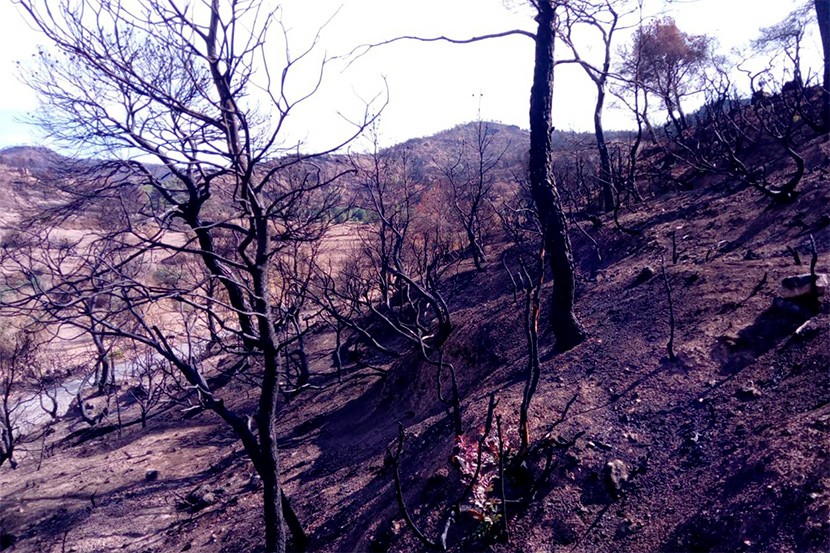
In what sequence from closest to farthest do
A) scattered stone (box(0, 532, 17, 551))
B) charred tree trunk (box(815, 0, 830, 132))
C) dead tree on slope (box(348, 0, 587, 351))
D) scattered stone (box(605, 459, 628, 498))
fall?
scattered stone (box(605, 459, 628, 498)) < dead tree on slope (box(348, 0, 587, 351)) < scattered stone (box(0, 532, 17, 551)) < charred tree trunk (box(815, 0, 830, 132))

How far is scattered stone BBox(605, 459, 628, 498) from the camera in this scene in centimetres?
382

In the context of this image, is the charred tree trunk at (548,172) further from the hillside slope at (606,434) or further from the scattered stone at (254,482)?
the scattered stone at (254,482)

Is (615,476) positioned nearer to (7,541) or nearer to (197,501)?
(197,501)

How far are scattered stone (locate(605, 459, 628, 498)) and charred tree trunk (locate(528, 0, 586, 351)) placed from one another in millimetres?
1745

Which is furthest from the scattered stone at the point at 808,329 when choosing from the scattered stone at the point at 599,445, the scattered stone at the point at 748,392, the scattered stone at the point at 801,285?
the scattered stone at the point at 599,445

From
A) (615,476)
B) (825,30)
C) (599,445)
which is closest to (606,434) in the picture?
(599,445)

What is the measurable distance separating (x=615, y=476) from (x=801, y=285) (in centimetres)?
206

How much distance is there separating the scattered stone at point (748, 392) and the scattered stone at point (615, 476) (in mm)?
924

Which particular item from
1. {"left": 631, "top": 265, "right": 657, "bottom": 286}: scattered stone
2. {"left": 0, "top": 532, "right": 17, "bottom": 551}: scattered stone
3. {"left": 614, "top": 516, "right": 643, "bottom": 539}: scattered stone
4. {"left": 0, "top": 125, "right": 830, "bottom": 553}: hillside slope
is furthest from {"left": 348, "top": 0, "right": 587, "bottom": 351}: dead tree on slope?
{"left": 0, "top": 532, "right": 17, "bottom": 551}: scattered stone

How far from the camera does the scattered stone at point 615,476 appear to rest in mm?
3822

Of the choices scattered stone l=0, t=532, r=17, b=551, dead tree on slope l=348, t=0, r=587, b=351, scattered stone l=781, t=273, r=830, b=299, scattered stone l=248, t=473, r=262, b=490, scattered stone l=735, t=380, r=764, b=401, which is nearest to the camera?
scattered stone l=735, t=380, r=764, b=401

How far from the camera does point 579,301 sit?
670cm

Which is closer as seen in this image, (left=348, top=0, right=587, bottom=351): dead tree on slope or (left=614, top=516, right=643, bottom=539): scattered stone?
(left=614, top=516, right=643, bottom=539): scattered stone

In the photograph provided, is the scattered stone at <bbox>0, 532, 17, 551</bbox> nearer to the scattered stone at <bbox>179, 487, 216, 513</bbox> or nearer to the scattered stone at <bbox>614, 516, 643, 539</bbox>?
the scattered stone at <bbox>179, 487, 216, 513</bbox>
